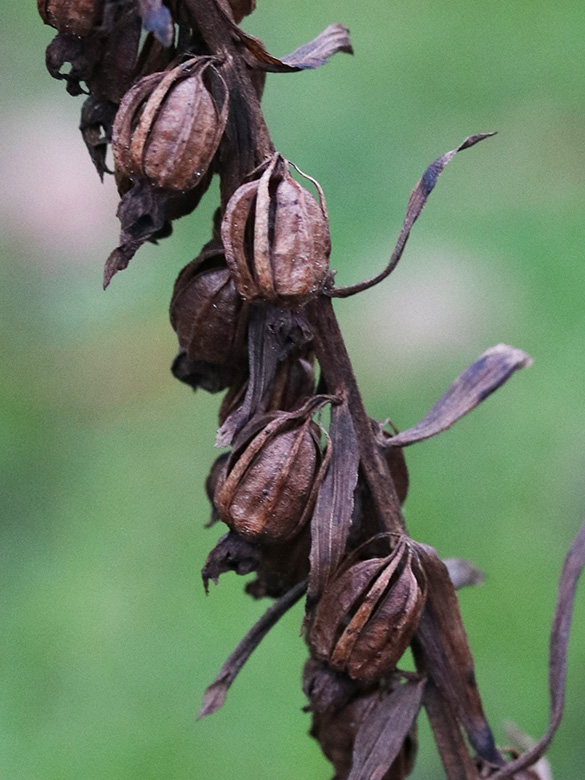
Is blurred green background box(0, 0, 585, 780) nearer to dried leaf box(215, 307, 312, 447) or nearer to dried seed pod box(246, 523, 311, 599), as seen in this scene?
dried seed pod box(246, 523, 311, 599)

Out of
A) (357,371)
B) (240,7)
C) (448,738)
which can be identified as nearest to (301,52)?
(240,7)

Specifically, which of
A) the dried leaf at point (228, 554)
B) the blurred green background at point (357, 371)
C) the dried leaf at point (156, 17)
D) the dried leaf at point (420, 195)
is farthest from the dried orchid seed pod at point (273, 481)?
the blurred green background at point (357, 371)

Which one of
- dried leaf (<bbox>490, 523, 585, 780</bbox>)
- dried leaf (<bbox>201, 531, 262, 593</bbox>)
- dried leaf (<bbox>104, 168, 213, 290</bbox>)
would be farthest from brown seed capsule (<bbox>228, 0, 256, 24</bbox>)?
dried leaf (<bbox>490, 523, 585, 780</bbox>)

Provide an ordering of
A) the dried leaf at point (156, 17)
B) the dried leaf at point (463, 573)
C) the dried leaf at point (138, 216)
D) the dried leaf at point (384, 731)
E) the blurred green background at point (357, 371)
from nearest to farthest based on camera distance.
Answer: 1. the dried leaf at point (156, 17)
2. the dried leaf at point (138, 216)
3. the dried leaf at point (384, 731)
4. the dried leaf at point (463, 573)
5. the blurred green background at point (357, 371)

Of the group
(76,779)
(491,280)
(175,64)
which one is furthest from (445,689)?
(491,280)

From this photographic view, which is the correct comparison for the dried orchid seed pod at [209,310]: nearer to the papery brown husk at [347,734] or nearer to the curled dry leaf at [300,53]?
the curled dry leaf at [300,53]

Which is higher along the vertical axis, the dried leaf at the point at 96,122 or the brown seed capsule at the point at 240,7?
the brown seed capsule at the point at 240,7
